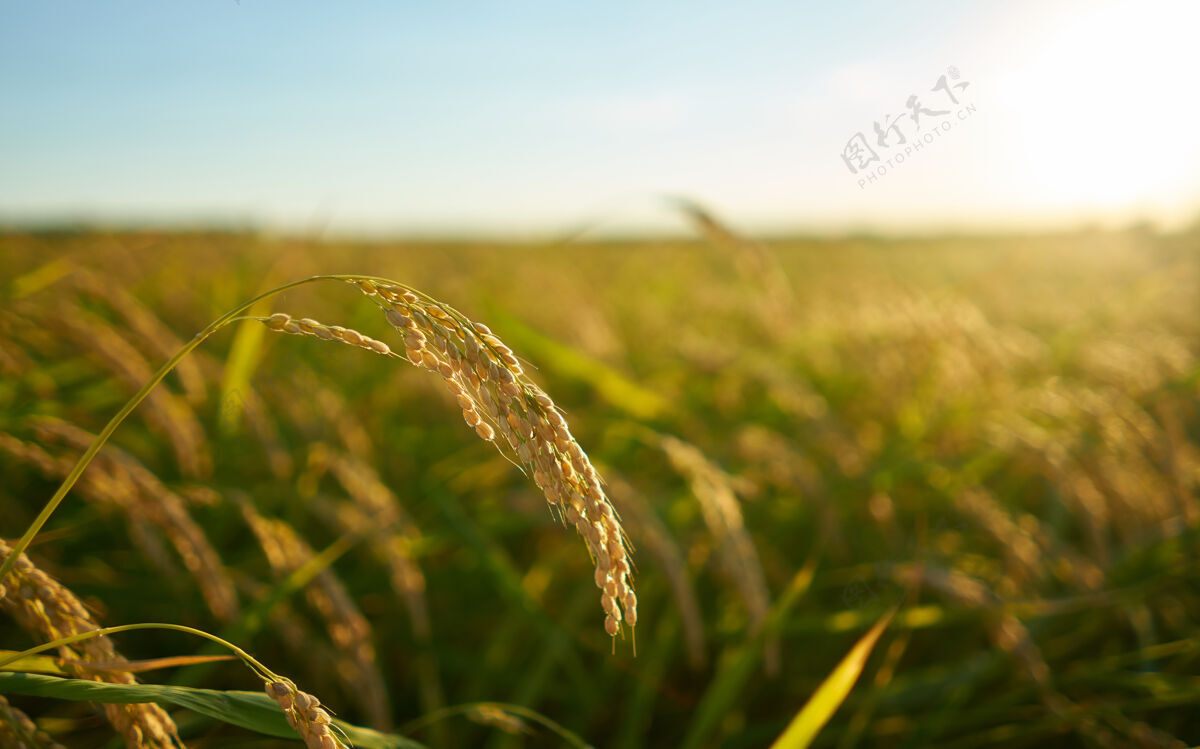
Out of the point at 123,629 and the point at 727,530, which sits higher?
the point at 123,629

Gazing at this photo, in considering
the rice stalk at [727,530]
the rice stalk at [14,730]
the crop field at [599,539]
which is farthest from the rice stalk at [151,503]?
the rice stalk at [727,530]

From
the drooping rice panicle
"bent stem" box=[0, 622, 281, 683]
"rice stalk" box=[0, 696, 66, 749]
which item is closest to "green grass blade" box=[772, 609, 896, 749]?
the drooping rice panicle

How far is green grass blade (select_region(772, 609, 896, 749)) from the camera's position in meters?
1.23

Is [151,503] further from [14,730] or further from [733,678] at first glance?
[733,678]

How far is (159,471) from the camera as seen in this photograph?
2627 millimetres

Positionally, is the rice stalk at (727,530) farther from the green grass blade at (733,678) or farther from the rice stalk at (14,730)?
the rice stalk at (14,730)

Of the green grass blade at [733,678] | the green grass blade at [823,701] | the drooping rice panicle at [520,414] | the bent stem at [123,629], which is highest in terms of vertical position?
the drooping rice panicle at [520,414]

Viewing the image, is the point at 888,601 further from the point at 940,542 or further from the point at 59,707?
the point at 59,707

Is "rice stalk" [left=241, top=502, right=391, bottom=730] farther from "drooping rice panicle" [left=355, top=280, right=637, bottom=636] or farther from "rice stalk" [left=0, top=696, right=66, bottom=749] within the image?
"drooping rice panicle" [left=355, top=280, right=637, bottom=636]

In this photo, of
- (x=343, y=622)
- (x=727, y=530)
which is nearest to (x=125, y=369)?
(x=343, y=622)

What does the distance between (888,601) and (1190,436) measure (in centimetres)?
265

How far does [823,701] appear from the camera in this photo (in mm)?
1249

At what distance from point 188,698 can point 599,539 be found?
1.94 feet

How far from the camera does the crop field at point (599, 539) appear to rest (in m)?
1.37
